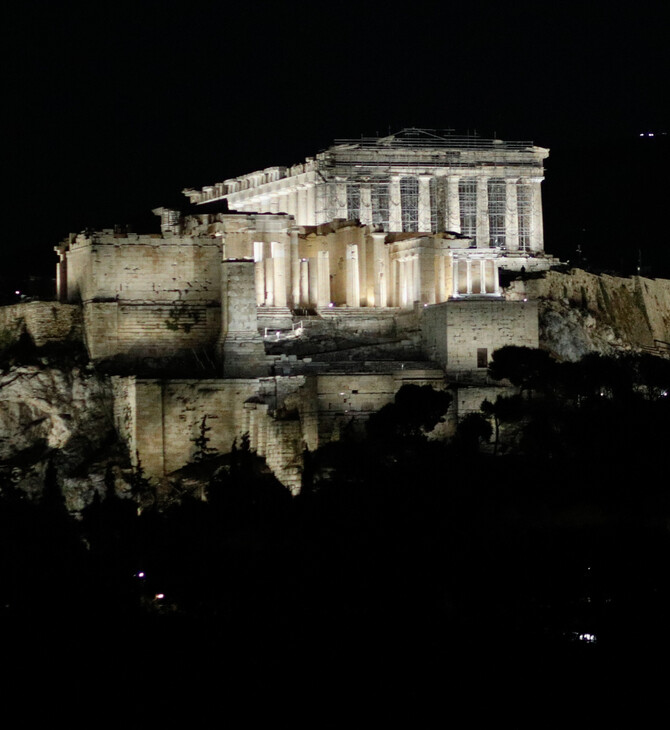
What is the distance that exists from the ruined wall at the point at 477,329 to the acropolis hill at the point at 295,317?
0.18 ft

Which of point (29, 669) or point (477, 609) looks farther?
point (477, 609)

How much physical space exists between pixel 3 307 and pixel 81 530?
15302 mm

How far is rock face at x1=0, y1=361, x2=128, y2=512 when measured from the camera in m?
64.2

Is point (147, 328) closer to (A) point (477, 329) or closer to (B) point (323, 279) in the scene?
(B) point (323, 279)

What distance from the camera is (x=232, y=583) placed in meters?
53.6

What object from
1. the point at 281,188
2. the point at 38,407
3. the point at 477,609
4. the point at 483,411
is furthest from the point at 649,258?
the point at 477,609

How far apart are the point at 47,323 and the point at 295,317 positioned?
1061cm

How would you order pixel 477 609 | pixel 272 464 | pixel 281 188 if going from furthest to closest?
pixel 281 188 < pixel 272 464 < pixel 477 609

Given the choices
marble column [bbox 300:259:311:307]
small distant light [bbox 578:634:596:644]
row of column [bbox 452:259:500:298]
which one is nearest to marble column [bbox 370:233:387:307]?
marble column [bbox 300:259:311:307]

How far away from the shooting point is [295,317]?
7481cm

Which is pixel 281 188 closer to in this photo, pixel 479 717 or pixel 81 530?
pixel 81 530

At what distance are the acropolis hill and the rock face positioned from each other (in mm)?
830

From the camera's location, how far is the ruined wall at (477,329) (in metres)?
69.7

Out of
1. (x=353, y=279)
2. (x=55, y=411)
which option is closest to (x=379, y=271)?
(x=353, y=279)
